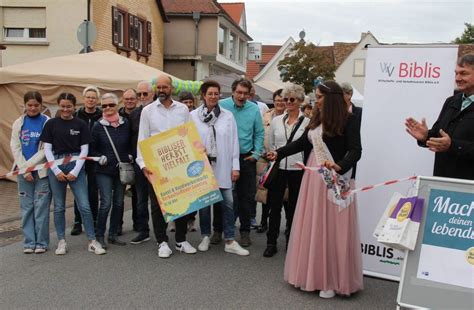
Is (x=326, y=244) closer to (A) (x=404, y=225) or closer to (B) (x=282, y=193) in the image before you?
(A) (x=404, y=225)

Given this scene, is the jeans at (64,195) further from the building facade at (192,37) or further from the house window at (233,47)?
the house window at (233,47)

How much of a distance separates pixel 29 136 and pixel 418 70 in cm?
430

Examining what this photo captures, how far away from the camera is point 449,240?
144 inches

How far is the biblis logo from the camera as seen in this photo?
4.70 metres

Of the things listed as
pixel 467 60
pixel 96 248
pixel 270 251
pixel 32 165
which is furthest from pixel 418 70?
pixel 32 165

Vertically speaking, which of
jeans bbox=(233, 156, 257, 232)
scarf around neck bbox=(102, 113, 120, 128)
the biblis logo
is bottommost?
jeans bbox=(233, 156, 257, 232)

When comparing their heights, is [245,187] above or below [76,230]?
above

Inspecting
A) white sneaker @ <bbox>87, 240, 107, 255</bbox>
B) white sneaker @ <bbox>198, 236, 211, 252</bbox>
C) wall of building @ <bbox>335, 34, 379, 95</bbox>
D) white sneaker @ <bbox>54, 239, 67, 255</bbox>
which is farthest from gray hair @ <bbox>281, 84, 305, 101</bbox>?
wall of building @ <bbox>335, 34, 379, 95</bbox>

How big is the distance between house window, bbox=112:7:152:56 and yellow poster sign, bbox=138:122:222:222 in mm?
16450

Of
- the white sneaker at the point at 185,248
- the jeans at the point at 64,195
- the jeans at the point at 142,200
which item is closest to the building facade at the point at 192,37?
the jeans at the point at 142,200

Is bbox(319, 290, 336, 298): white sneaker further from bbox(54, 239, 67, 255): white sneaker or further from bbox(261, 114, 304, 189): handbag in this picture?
bbox(54, 239, 67, 255): white sneaker

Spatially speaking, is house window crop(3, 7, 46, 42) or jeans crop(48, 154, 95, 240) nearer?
jeans crop(48, 154, 95, 240)

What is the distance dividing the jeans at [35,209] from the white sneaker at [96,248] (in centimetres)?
53

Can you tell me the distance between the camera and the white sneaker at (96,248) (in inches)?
231
